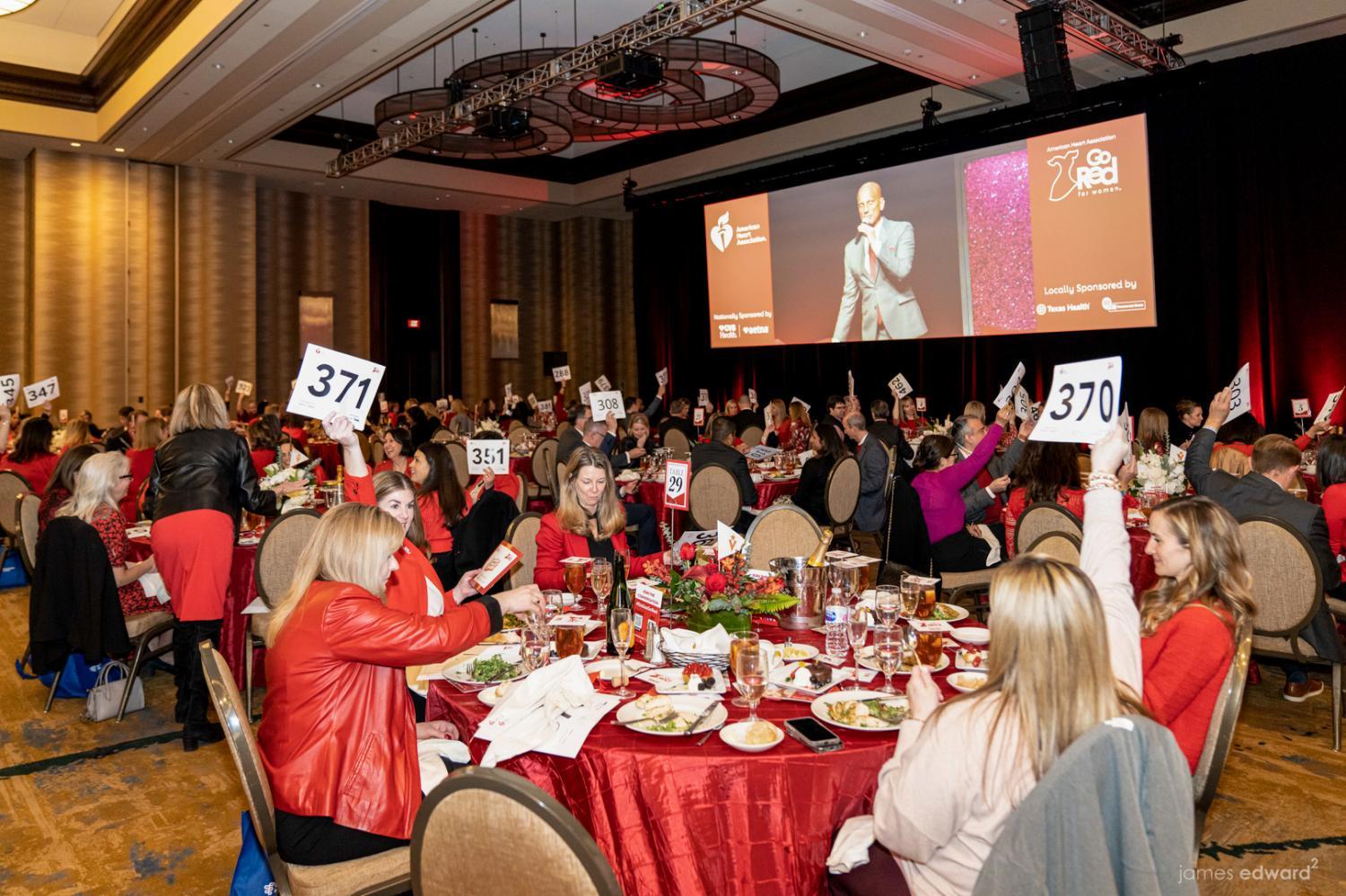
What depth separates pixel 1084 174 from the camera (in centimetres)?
997

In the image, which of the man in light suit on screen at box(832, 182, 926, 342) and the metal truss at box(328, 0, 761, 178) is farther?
the man in light suit on screen at box(832, 182, 926, 342)

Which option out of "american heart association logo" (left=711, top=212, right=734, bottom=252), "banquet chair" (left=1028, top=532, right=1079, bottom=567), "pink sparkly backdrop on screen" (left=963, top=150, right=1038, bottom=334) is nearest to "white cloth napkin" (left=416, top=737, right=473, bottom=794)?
"banquet chair" (left=1028, top=532, right=1079, bottom=567)

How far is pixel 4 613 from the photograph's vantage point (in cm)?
677

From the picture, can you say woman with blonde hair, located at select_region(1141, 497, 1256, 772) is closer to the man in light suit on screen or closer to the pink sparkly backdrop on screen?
the pink sparkly backdrop on screen

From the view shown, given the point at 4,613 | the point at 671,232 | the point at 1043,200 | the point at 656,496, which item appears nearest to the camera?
the point at 4,613

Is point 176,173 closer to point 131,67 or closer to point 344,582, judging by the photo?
point 131,67

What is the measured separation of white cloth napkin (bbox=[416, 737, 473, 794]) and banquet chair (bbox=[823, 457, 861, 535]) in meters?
4.30

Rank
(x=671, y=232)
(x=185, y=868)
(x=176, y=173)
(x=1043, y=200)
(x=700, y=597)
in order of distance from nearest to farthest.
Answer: (x=700, y=597) < (x=185, y=868) < (x=1043, y=200) < (x=176, y=173) < (x=671, y=232)

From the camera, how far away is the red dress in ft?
14.6

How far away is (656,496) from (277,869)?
5467mm

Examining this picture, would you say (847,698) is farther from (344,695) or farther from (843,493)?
(843,493)

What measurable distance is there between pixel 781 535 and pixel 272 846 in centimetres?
272

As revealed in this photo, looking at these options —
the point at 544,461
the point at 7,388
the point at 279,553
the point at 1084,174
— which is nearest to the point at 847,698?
the point at 279,553

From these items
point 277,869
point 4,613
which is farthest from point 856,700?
point 4,613
